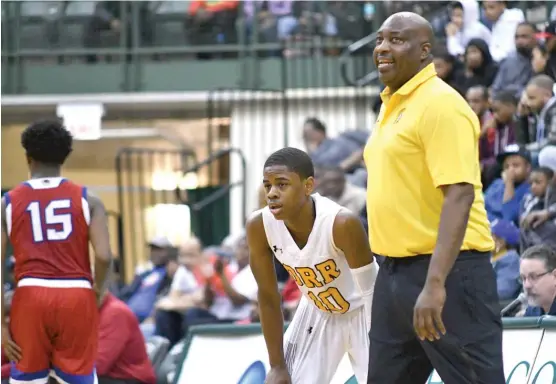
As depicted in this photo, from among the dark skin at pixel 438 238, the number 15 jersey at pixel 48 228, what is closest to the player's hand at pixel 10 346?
the number 15 jersey at pixel 48 228

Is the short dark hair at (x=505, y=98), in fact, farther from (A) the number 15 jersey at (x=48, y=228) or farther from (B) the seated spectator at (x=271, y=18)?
(B) the seated spectator at (x=271, y=18)

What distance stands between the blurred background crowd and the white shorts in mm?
1713

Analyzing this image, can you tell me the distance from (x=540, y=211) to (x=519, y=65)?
3.56m

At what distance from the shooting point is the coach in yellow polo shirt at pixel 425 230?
4.41 meters

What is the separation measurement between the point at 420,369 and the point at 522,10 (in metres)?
9.98

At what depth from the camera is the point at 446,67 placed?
477 inches

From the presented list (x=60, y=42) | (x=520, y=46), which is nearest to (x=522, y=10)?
(x=520, y=46)

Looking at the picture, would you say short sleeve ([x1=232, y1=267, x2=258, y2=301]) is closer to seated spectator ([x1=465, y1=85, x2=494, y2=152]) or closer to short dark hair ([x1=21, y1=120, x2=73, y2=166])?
seated spectator ([x1=465, y1=85, x2=494, y2=152])

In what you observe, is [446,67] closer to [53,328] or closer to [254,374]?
[254,374]

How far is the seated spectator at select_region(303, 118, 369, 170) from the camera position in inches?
522

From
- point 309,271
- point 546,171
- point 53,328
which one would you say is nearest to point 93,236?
point 53,328

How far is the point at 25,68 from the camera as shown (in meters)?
18.3

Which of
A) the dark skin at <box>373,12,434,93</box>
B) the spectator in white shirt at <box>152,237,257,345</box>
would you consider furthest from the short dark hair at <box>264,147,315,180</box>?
the spectator in white shirt at <box>152,237,257,345</box>

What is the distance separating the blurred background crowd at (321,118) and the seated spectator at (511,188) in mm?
11
